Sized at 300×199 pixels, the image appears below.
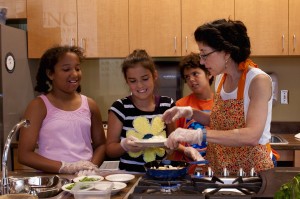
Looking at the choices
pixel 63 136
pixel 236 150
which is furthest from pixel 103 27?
pixel 236 150

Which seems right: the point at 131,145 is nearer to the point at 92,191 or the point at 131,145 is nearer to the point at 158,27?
the point at 92,191

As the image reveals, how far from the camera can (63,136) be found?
6.18 feet

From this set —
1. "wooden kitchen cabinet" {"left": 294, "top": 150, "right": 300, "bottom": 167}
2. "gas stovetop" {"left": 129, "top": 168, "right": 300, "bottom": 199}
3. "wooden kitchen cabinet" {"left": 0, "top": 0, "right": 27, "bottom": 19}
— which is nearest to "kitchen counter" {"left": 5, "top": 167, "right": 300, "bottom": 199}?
"gas stovetop" {"left": 129, "top": 168, "right": 300, "bottom": 199}

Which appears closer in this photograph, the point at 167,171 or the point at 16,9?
the point at 167,171

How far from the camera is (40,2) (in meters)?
3.32

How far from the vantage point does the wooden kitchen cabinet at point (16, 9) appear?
3.33 m

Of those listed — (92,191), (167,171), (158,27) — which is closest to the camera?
(92,191)

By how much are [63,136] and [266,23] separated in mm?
2001

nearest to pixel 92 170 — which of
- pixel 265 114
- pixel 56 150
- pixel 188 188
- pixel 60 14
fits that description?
pixel 56 150

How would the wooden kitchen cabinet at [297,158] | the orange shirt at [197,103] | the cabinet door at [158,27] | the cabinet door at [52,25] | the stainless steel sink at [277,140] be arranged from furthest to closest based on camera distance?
the cabinet door at [52,25] → the cabinet door at [158,27] → the stainless steel sink at [277,140] → the wooden kitchen cabinet at [297,158] → the orange shirt at [197,103]

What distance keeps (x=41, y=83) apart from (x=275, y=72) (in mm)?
2138

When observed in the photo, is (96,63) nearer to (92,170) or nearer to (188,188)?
(92,170)

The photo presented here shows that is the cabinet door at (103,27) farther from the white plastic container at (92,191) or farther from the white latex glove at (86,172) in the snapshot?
the white plastic container at (92,191)

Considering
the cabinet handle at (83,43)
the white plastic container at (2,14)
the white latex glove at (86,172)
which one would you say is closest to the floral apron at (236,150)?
the white latex glove at (86,172)
